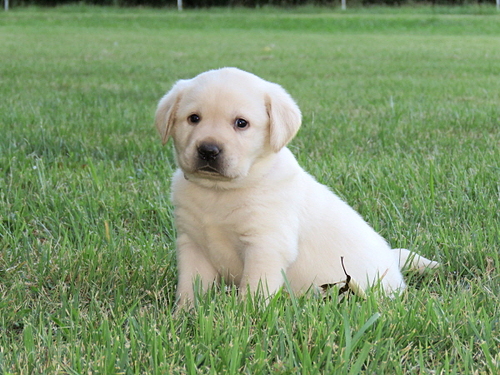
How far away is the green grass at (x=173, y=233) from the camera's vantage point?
203cm

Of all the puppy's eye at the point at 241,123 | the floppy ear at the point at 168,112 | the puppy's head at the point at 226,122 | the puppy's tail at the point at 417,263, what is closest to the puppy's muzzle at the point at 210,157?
the puppy's head at the point at 226,122

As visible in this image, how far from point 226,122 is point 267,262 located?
55cm

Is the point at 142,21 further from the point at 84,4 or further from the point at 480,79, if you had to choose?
the point at 480,79

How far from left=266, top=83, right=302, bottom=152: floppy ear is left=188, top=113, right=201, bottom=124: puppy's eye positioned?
28cm

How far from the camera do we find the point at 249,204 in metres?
2.67

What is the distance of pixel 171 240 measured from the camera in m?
3.44

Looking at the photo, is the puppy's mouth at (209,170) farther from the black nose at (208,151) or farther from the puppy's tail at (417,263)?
the puppy's tail at (417,263)

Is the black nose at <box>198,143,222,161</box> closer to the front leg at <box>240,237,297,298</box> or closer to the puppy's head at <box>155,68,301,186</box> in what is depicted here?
the puppy's head at <box>155,68,301,186</box>

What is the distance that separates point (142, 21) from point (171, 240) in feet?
82.9

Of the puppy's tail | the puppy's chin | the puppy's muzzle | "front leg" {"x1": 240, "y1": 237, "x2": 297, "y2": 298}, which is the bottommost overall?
the puppy's tail

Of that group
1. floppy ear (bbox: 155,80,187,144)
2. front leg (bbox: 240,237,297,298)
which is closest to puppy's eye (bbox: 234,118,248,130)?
floppy ear (bbox: 155,80,187,144)

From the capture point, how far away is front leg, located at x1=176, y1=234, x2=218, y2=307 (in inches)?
107

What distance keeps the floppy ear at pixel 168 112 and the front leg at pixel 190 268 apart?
425mm

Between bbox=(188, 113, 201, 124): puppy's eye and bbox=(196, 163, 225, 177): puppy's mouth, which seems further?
bbox=(188, 113, 201, 124): puppy's eye
